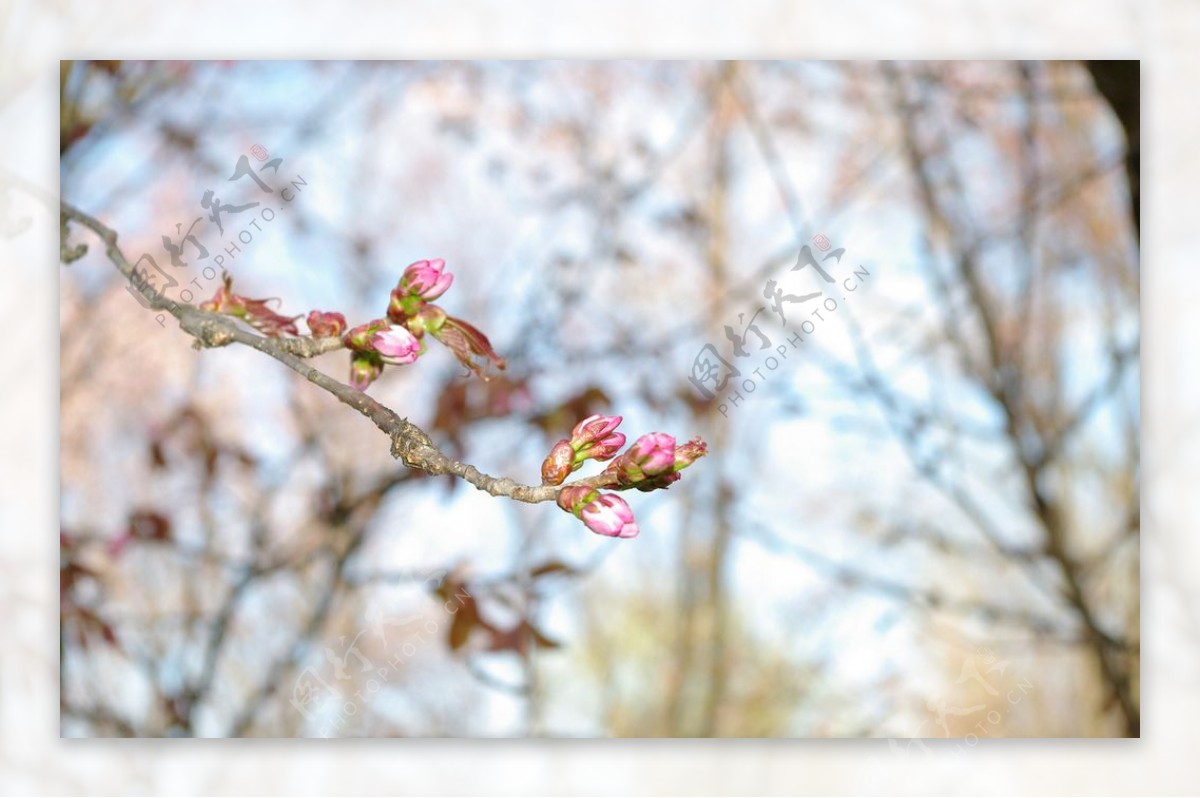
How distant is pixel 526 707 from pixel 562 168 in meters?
0.73

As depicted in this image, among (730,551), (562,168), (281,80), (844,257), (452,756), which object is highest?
(281,80)

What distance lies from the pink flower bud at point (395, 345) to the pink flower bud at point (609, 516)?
0.16 meters

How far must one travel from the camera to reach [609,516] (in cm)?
65

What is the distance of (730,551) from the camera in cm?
168

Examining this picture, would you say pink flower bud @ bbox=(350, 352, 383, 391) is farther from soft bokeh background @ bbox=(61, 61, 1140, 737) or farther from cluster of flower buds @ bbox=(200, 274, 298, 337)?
soft bokeh background @ bbox=(61, 61, 1140, 737)

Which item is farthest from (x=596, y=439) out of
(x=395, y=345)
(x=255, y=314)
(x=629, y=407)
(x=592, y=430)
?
(x=629, y=407)

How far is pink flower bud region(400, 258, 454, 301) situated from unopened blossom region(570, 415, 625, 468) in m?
0.14

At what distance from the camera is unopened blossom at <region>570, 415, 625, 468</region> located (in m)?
0.69

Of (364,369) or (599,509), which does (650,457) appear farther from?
(364,369)

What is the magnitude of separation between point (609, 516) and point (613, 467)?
0.08ft

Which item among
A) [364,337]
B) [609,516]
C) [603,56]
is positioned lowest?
[609,516]

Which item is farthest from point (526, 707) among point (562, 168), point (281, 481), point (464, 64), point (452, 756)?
point (464, 64)

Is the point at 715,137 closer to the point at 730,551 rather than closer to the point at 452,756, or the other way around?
the point at 730,551

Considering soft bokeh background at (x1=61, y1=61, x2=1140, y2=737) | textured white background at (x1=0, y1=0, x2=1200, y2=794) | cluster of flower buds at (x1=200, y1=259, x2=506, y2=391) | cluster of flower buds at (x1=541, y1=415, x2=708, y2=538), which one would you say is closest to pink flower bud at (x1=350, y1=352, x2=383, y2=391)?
cluster of flower buds at (x1=200, y1=259, x2=506, y2=391)
